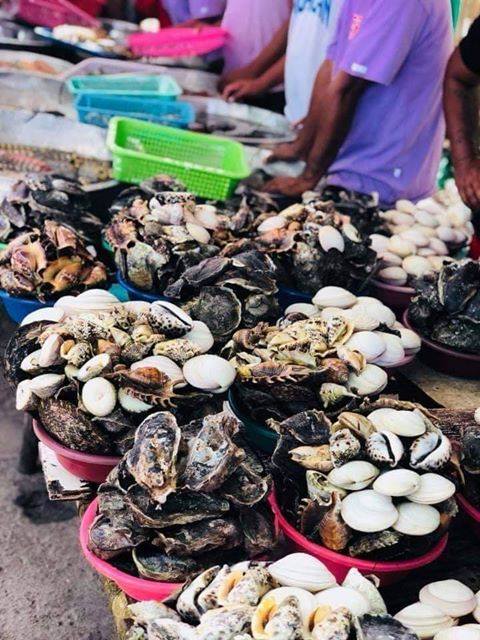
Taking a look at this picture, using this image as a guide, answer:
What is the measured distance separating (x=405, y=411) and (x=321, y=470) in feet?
0.64

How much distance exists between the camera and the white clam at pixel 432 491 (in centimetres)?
110

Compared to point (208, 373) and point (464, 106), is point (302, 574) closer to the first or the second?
point (208, 373)

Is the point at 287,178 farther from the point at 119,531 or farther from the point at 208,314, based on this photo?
the point at 119,531

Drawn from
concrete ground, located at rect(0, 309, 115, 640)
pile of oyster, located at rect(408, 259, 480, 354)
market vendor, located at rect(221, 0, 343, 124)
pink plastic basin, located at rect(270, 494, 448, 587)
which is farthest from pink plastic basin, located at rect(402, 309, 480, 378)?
market vendor, located at rect(221, 0, 343, 124)

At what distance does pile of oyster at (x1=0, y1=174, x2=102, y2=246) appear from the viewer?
2.14 metres

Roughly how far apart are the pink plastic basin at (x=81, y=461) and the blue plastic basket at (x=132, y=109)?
2.16 metres

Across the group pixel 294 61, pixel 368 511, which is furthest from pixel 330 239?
pixel 294 61

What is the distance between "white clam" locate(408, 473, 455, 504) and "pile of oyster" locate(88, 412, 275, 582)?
0.25 meters

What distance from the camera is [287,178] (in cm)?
287

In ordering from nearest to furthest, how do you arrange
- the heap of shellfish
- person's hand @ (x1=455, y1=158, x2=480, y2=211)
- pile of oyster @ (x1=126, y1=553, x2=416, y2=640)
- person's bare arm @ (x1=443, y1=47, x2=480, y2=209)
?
pile of oyster @ (x1=126, y1=553, x2=416, y2=640) → the heap of shellfish → person's hand @ (x1=455, y1=158, x2=480, y2=211) → person's bare arm @ (x1=443, y1=47, x2=480, y2=209)

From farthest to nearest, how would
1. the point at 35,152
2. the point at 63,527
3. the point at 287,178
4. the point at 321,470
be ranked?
the point at 35,152 → the point at 287,178 → the point at 63,527 → the point at 321,470

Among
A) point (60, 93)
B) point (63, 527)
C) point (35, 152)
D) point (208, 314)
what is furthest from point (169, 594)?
point (60, 93)

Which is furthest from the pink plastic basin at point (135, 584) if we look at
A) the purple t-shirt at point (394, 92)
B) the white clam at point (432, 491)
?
the purple t-shirt at point (394, 92)

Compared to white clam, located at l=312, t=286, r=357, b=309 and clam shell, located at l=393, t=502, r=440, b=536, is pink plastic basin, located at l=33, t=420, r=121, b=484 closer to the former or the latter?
clam shell, located at l=393, t=502, r=440, b=536
